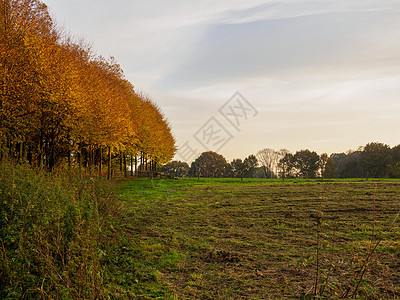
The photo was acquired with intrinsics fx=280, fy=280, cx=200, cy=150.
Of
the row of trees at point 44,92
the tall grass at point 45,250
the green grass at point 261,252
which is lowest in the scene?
the green grass at point 261,252

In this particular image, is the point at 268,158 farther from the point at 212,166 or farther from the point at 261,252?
the point at 261,252

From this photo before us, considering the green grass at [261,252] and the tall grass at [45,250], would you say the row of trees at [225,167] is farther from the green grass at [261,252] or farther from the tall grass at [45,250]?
the tall grass at [45,250]

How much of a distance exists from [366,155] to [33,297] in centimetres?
8382

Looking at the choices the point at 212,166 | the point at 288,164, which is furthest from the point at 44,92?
Answer: the point at 288,164

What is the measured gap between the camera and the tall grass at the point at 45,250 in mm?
4566

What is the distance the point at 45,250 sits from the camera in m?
5.34

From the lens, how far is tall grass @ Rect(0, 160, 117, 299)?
15.0ft

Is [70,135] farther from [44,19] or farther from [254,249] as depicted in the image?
[254,249]

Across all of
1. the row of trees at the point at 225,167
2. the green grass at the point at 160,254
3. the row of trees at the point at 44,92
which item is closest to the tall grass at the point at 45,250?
the green grass at the point at 160,254

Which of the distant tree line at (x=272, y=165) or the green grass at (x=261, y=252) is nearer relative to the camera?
the green grass at (x=261, y=252)

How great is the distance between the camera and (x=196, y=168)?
96.6 m

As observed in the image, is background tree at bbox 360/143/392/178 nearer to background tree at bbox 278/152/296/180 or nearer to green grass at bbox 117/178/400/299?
background tree at bbox 278/152/296/180

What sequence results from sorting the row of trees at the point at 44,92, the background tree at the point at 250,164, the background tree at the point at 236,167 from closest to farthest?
the row of trees at the point at 44,92 < the background tree at the point at 250,164 < the background tree at the point at 236,167

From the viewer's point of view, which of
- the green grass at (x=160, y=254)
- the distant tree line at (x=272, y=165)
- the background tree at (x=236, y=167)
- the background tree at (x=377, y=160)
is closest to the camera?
the green grass at (x=160, y=254)
